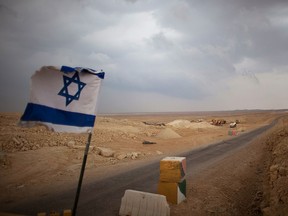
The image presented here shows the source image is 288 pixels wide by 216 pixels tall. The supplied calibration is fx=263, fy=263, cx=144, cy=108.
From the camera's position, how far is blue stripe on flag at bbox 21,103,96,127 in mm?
5516

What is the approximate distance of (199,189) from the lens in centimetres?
984

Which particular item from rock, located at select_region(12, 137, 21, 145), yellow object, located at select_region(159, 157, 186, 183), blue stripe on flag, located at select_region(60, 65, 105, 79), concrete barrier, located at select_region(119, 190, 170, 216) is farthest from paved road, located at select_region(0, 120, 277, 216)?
rock, located at select_region(12, 137, 21, 145)

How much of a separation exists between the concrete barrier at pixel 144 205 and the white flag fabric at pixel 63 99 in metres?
2.46

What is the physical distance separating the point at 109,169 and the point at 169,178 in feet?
20.9

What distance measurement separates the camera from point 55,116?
18.8 ft

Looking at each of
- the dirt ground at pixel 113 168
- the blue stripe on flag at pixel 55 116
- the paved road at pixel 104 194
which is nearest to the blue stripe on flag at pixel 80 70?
the blue stripe on flag at pixel 55 116

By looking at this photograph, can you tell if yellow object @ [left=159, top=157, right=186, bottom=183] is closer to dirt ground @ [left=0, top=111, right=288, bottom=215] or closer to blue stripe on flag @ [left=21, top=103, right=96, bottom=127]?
dirt ground @ [left=0, top=111, right=288, bottom=215]

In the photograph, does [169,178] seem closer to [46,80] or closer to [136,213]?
[136,213]

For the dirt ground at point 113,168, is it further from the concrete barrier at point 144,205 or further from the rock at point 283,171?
the concrete barrier at point 144,205

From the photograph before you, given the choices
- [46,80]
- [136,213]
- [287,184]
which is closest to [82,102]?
[46,80]

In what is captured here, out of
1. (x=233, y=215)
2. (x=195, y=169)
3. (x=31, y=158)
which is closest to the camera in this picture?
(x=233, y=215)

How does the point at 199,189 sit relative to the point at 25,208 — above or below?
above

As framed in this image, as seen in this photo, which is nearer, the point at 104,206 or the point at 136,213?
the point at 136,213

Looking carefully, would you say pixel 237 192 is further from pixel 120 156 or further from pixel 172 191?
pixel 120 156
